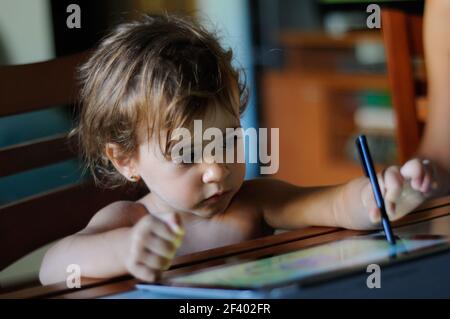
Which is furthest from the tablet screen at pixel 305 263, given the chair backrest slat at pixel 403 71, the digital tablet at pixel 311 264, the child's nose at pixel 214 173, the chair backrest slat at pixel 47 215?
the chair backrest slat at pixel 403 71

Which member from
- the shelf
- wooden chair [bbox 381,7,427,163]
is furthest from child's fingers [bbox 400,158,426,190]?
the shelf

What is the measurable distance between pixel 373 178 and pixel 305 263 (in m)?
0.14

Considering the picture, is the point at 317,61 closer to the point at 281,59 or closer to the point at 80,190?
the point at 281,59

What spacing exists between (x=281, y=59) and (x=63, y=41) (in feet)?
3.38

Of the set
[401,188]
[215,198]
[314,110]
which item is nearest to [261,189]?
[215,198]

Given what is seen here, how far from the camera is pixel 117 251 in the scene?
70 cm

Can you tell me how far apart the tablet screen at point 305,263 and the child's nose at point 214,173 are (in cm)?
14

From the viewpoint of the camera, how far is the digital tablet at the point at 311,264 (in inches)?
23.9

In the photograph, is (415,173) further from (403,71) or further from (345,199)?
(403,71)

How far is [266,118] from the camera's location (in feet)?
11.8

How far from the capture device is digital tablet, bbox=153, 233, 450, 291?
61 cm

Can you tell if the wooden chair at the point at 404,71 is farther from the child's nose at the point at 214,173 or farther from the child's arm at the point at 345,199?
the child's nose at the point at 214,173

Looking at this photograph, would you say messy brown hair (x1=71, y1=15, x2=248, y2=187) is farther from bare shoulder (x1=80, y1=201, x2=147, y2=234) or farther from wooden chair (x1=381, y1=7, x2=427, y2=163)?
wooden chair (x1=381, y1=7, x2=427, y2=163)
